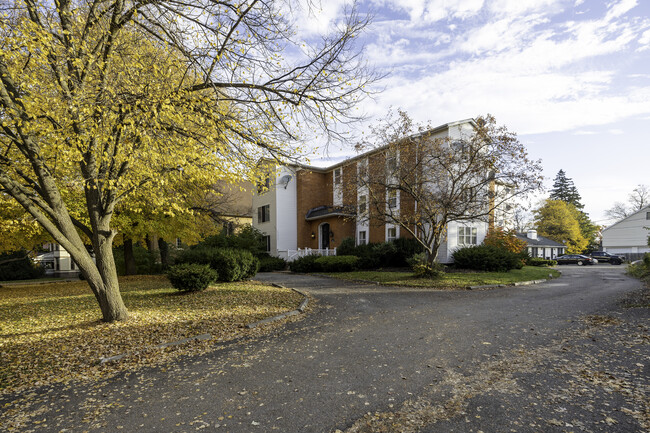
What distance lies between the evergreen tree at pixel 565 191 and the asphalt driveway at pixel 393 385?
209 ft

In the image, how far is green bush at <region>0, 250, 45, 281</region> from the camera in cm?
2716

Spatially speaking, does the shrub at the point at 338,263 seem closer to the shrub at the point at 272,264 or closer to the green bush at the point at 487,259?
the shrub at the point at 272,264

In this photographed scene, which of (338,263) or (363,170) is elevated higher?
(363,170)

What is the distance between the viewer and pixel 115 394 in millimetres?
4281

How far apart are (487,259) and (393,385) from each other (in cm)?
1628

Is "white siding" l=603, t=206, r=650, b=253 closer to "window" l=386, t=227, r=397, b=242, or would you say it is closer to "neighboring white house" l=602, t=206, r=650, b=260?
"neighboring white house" l=602, t=206, r=650, b=260

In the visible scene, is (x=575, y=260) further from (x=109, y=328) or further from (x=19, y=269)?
(x=19, y=269)

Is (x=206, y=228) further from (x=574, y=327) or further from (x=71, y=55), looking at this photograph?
(x=574, y=327)

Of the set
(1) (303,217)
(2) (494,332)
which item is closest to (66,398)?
(2) (494,332)

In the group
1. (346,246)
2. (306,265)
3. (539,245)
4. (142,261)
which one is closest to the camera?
(306,265)

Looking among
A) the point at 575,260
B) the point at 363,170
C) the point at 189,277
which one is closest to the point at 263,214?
the point at 363,170

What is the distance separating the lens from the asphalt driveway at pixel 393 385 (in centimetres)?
343

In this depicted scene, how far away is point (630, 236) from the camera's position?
160 ft

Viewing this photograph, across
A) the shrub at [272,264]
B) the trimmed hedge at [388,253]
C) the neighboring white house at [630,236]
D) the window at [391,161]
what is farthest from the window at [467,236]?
the neighboring white house at [630,236]
